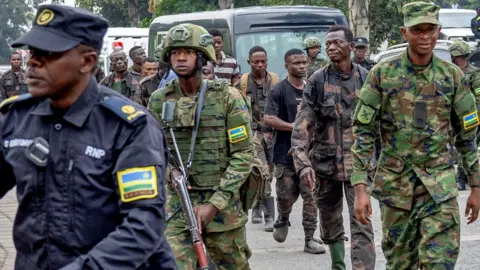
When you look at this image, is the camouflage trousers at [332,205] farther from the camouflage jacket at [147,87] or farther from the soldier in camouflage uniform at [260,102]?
the camouflage jacket at [147,87]

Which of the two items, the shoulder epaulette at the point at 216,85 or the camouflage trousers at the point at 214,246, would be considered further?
the shoulder epaulette at the point at 216,85

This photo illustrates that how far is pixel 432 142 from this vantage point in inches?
247

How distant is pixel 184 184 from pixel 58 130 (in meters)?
2.55

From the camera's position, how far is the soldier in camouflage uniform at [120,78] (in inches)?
519

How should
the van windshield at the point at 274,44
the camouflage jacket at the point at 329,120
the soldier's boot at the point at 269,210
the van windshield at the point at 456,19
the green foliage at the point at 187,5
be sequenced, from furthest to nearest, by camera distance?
the green foliage at the point at 187,5 < the van windshield at the point at 456,19 < the van windshield at the point at 274,44 < the soldier's boot at the point at 269,210 < the camouflage jacket at the point at 329,120

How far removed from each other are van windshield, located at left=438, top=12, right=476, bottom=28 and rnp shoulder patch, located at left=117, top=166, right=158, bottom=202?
2919 centimetres

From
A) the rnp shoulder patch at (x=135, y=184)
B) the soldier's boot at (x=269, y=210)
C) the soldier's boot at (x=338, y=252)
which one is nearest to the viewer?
the rnp shoulder patch at (x=135, y=184)

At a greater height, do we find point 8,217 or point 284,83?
point 284,83

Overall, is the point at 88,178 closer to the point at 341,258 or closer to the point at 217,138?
the point at 217,138

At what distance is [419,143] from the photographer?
20.6 ft

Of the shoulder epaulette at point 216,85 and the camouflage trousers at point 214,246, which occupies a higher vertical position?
the shoulder epaulette at point 216,85

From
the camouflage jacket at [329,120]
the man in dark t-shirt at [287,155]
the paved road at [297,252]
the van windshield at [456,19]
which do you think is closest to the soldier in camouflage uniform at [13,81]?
the paved road at [297,252]

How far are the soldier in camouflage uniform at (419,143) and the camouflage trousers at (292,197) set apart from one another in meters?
3.49

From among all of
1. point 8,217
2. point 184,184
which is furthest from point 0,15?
point 184,184
